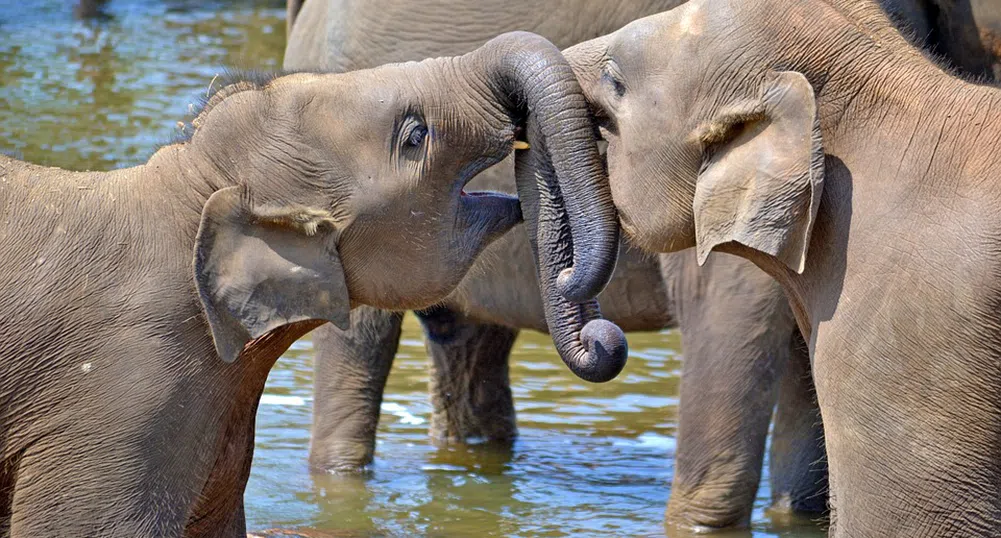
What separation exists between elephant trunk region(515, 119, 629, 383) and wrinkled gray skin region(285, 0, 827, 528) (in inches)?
8.6

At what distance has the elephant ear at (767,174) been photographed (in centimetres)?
356

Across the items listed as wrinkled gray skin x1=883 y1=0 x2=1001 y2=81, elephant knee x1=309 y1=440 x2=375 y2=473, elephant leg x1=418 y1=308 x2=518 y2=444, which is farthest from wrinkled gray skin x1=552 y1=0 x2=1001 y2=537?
elephant leg x1=418 y1=308 x2=518 y2=444

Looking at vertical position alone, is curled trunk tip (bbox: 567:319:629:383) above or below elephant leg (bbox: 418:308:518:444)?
above

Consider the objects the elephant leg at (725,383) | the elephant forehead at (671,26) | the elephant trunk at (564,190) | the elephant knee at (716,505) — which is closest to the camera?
the elephant trunk at (564,190)

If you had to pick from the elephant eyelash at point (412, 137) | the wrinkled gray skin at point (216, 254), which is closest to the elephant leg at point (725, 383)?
the wrinkled gray skin at point (216, 254)

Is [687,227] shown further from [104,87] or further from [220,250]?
[104,87]

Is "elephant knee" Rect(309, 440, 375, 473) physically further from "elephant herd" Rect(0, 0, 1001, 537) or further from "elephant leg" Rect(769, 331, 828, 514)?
"elephant herd" Rect(0, 0, 1001, 537)

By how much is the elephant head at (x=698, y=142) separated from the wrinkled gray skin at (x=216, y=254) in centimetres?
19

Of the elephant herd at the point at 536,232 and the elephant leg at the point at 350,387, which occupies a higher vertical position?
the elephant herd at the point at 536,232

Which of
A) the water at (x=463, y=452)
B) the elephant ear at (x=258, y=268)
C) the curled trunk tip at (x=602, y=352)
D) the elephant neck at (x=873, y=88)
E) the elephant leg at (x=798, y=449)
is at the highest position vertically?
the elephant neck at (x=873, y=88)

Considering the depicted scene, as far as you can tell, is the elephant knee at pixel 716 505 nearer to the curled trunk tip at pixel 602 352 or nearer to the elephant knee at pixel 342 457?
the elephant knee at pixel 342 457

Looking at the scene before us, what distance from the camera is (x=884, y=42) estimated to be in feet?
12.3

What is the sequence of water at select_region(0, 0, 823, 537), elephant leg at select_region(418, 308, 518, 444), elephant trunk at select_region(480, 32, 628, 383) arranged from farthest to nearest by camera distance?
elephant leg at select_region(418, 308, 518, 444)
water at select_region(0, 0, 823, 537)
elephant trunk at select_region(480, 32, 628, 383)

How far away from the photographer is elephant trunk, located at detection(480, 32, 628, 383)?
3672 millimetres
